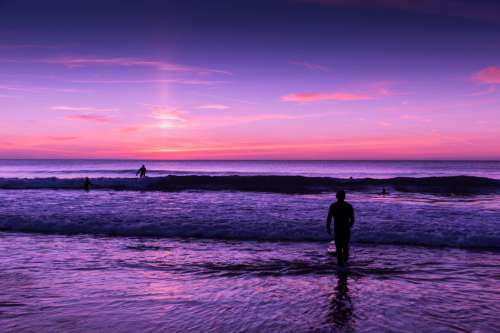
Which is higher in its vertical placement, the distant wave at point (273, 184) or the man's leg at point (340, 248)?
the distant wave at point (273, 184)

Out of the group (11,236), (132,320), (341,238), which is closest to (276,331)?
(132,320)

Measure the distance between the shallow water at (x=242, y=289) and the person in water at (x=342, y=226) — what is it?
442mm

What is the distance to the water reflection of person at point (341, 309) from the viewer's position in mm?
6821

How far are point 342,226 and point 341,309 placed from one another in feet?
11.1

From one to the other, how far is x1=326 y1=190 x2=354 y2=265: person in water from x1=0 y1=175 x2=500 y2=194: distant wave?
27.2 metres

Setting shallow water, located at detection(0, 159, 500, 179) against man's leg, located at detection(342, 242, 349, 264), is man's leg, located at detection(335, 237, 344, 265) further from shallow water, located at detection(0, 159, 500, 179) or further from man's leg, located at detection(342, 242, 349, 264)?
shallow water, located at detection(0, 159, 500, 179)

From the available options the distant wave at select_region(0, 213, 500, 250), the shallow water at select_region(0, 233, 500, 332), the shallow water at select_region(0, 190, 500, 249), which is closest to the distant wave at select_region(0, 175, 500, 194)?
the shallow water at select_region(0, 190, 500, 249)

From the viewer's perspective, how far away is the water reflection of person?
6.82m

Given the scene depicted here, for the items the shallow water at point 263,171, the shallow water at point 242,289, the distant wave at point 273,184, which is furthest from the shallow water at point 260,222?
the shallow water at point 263,171

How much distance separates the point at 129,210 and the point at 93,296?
45.7 ft

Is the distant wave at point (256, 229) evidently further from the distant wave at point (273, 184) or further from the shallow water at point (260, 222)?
the distant wave at point (273, 184)

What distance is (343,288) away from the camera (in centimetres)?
893

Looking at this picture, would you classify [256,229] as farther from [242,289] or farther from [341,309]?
[341,309]

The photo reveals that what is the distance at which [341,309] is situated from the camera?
7586 millimetres
